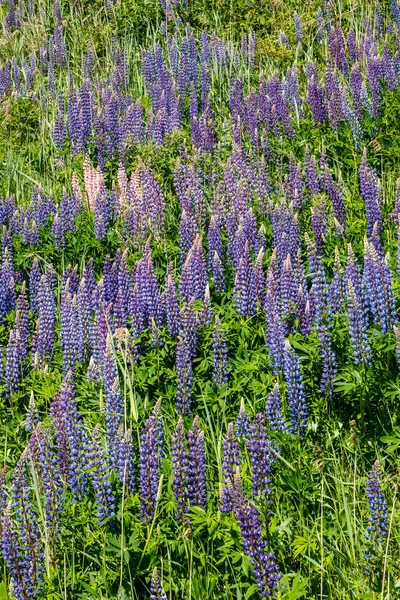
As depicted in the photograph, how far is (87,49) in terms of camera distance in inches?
342

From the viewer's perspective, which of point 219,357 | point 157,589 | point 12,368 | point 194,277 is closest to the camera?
point 157,589

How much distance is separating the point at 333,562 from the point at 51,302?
2337 millimetres

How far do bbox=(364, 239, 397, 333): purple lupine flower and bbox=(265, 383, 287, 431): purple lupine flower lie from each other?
67 cm

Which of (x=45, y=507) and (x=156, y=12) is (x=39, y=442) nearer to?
(x=45, y=507)

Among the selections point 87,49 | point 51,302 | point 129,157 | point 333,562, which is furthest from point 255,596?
point 87,49

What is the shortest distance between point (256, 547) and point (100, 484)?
29.3 inches

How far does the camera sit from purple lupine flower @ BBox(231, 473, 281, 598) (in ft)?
8.38

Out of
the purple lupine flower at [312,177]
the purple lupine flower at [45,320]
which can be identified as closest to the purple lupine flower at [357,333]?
the purple lupine flower at [45,320]

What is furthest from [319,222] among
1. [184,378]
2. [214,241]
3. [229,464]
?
[229,464]

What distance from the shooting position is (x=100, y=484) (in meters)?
3.04

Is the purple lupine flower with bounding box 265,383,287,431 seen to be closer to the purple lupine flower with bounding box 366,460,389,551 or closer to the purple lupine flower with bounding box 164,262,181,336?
the purple lupine flower with bounding box 366,460,389,551

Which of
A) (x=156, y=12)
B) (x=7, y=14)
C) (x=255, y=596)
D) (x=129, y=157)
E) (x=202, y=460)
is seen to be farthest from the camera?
(x=7, y=14)

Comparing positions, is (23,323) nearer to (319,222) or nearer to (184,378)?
(184,378)

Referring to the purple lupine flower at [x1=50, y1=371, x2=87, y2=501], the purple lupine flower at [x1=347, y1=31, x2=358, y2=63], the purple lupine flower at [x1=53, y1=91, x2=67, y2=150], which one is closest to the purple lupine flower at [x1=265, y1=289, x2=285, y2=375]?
the purple lupine flower at [x1=50, y1=371, x2=87, y2=501]
